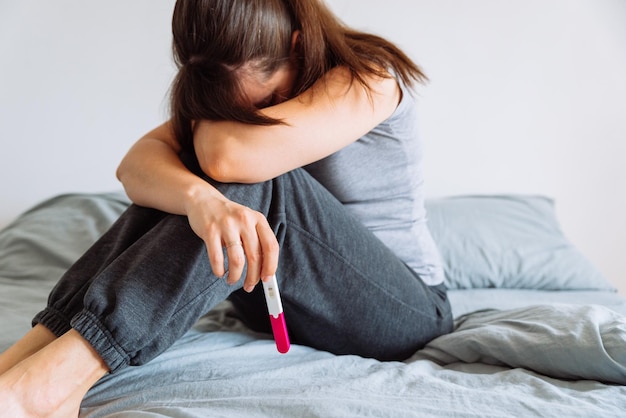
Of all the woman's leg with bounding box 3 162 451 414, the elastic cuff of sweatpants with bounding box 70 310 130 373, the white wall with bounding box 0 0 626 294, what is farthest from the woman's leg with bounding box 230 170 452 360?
the white wall with bounding box 0 0 626 294

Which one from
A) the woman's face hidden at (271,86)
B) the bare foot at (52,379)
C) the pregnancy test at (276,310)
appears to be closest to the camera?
the bare foot at (52,379)

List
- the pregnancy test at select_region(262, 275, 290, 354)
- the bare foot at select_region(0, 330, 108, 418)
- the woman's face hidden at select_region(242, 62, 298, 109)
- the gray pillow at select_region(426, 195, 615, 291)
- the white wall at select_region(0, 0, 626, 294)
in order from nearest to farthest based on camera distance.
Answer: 1. the bare foot at select_region(0, 330, 108, 418)
2. the pregnancy test at select_region(262, 275, 290, 354)
3. the woman's face hidden at select_region(242, 62, 298, 109)
4. the gray pillow at select_region(426, 195, 615, 291)
5. the white wall at select_region(0, 0, 626, 294)

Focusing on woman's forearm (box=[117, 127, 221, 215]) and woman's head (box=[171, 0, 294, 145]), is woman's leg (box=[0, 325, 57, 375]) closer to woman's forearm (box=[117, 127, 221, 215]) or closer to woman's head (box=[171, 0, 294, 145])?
woman's forearm (box=[117, 127, 221, 215])

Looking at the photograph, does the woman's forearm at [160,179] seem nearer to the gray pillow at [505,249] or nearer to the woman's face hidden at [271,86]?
the woman's face hidden at [271,86]

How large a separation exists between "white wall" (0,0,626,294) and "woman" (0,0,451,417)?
78 centimetres

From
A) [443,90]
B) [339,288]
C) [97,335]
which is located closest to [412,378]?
[339,288]

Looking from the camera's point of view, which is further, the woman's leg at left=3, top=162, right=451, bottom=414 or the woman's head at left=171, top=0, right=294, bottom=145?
the woman's head at left=171, top=0, right=294, bottom=145

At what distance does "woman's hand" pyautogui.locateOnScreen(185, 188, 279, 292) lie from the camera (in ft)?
2.21

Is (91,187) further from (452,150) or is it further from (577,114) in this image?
(577,114)

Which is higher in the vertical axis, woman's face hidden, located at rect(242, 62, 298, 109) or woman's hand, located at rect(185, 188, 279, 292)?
woman's face hidden, located at rect(242, 62, 298, 109)

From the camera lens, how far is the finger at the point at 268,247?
26.9 inches

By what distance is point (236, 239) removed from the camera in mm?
675

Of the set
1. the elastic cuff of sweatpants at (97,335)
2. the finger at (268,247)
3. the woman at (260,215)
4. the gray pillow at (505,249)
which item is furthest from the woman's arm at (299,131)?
the gray pillow at (505,249)

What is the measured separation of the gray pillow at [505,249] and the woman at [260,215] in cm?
39
